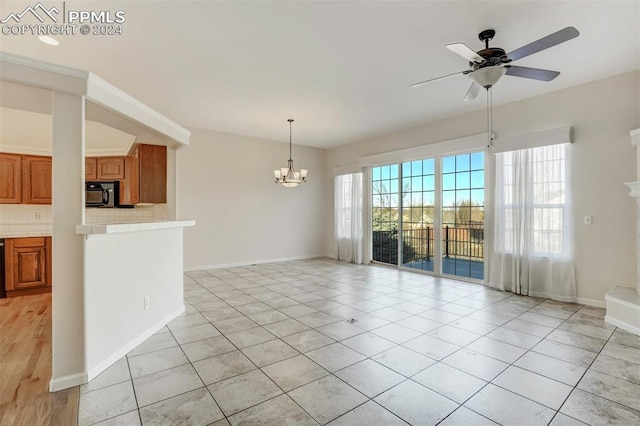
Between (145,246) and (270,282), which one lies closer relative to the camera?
(145,246)

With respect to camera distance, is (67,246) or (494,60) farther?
(494,60)

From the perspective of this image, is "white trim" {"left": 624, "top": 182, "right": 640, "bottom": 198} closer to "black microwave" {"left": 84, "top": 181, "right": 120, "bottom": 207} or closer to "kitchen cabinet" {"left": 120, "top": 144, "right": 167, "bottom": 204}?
"kitchen cabinet" {"left": 120, "top": 144, "right": 167, "bottom": 204}

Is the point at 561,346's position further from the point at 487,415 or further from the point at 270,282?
the point at 270,282

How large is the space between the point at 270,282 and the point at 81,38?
4112 mm

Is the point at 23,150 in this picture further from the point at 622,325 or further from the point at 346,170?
the point at 622,325

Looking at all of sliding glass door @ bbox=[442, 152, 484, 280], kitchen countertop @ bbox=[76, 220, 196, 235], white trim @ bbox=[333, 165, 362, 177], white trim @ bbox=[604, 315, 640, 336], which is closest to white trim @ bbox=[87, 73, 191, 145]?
kitchen countertop @ bbox=[76, 220, 196, 235]

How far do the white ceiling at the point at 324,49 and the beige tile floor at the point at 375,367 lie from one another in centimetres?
300

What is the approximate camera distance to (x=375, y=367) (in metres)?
2.51

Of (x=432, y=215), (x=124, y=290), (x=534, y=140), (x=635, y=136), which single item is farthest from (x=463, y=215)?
(x=124, y=290)

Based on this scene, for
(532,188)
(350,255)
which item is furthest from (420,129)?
(350,255)

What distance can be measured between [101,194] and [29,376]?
3.75m

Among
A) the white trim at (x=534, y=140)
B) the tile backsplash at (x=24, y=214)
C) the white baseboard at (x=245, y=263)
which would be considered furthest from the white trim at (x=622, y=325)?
the tile backsplash at (x=24, y=214)

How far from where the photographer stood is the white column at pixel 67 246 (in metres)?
2.24

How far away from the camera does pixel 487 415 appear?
1925mm
